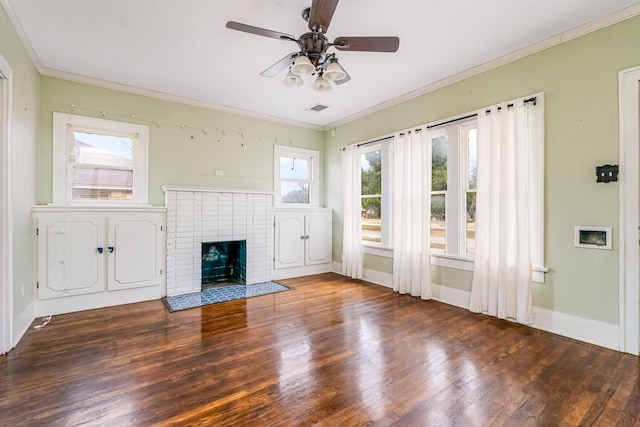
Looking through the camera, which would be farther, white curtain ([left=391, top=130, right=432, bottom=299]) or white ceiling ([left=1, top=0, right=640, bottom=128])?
white curtain ([left=391, top=130, right=432, bottom=299])

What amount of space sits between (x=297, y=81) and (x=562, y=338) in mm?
3431

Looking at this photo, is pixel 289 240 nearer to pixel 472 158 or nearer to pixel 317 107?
pixel 317 107

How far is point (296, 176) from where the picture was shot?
576 centimetres

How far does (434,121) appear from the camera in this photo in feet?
13.1

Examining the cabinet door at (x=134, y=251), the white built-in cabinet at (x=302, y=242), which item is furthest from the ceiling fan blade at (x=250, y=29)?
the white built-in cabinet at (x=302, y=242)

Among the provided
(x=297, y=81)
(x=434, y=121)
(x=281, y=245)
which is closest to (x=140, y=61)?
(x=297, y=81)

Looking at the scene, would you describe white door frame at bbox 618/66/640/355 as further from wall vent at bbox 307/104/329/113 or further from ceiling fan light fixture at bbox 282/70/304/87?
wall vent at bbox 307/104/329/113

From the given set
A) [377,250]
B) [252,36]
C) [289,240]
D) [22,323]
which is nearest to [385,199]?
[377,250]

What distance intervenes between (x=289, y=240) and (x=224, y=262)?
1.16 meters

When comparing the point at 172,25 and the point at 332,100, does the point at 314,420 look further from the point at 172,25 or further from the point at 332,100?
the point at 332,100

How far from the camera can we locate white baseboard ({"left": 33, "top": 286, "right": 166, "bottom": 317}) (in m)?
3.40

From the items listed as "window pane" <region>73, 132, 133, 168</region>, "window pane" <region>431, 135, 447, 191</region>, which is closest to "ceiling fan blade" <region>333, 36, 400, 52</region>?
"window pane" <region>431, 135, 447, 191</region>

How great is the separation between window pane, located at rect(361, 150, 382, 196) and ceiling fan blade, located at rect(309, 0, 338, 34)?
287 centimetres

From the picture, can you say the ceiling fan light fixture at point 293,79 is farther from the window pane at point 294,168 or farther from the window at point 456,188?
the window pane at point 294,168
